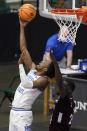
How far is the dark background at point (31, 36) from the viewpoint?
23.2 metres

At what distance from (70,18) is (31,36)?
35.8ft

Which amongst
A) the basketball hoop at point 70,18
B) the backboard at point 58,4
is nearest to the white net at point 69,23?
the basketball hoop at point 70,18

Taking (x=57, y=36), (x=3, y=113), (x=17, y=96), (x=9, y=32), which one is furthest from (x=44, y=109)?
(x=9, y=32)

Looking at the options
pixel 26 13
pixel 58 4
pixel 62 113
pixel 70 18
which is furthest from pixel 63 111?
pixel 58 4

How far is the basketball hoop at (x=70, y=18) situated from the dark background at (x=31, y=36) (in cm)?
976

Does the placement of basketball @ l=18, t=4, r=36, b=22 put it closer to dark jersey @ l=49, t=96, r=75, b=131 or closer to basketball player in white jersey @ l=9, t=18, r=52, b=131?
basketball player in white jersey @ l=9, t=18, r=52, b=131

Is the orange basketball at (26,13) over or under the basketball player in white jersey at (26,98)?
over

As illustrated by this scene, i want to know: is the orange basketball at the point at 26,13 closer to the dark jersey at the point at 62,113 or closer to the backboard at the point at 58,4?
the dark jersey at the point at 62,113

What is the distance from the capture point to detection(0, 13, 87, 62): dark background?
23156mm

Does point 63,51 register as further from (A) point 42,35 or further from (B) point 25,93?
(A) point 42,35

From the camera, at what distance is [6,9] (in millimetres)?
23688

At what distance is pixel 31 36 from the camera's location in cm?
2358

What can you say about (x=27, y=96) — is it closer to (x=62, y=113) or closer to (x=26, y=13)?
(x=62, y=113)

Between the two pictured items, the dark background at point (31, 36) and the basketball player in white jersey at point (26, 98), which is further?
the dark background at point (31, 36)
